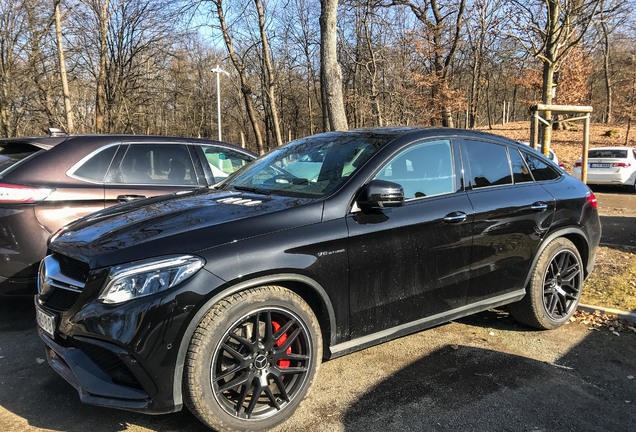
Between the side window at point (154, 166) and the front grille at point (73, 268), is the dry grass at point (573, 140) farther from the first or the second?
the front grille at point (73, 268)

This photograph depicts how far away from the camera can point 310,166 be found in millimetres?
3623

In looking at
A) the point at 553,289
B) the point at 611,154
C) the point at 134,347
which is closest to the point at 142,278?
the point at 134,347

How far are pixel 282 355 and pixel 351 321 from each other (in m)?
0.52

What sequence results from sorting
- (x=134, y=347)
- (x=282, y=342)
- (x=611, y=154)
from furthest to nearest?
(x=611, y=154) → (x=282, y=342) → (x=134, y=347)

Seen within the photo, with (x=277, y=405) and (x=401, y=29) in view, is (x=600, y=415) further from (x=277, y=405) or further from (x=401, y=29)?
(x=401, y=29)

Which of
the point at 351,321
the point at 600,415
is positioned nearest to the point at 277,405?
the point at 351,321

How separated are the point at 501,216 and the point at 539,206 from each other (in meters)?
0.54

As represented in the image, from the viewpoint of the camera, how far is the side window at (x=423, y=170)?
3.46 metres

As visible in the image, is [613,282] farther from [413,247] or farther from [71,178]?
[71,178]

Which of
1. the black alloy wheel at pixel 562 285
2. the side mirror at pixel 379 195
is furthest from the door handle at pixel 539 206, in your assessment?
the side mirror at pixel 379 195

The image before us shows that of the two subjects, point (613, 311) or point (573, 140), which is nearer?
point (613, 311)

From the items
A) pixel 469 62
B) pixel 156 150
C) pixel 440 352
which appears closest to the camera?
pixel 440 352

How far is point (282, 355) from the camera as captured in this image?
2795mm

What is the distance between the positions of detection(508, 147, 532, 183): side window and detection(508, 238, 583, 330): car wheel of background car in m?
0.64
